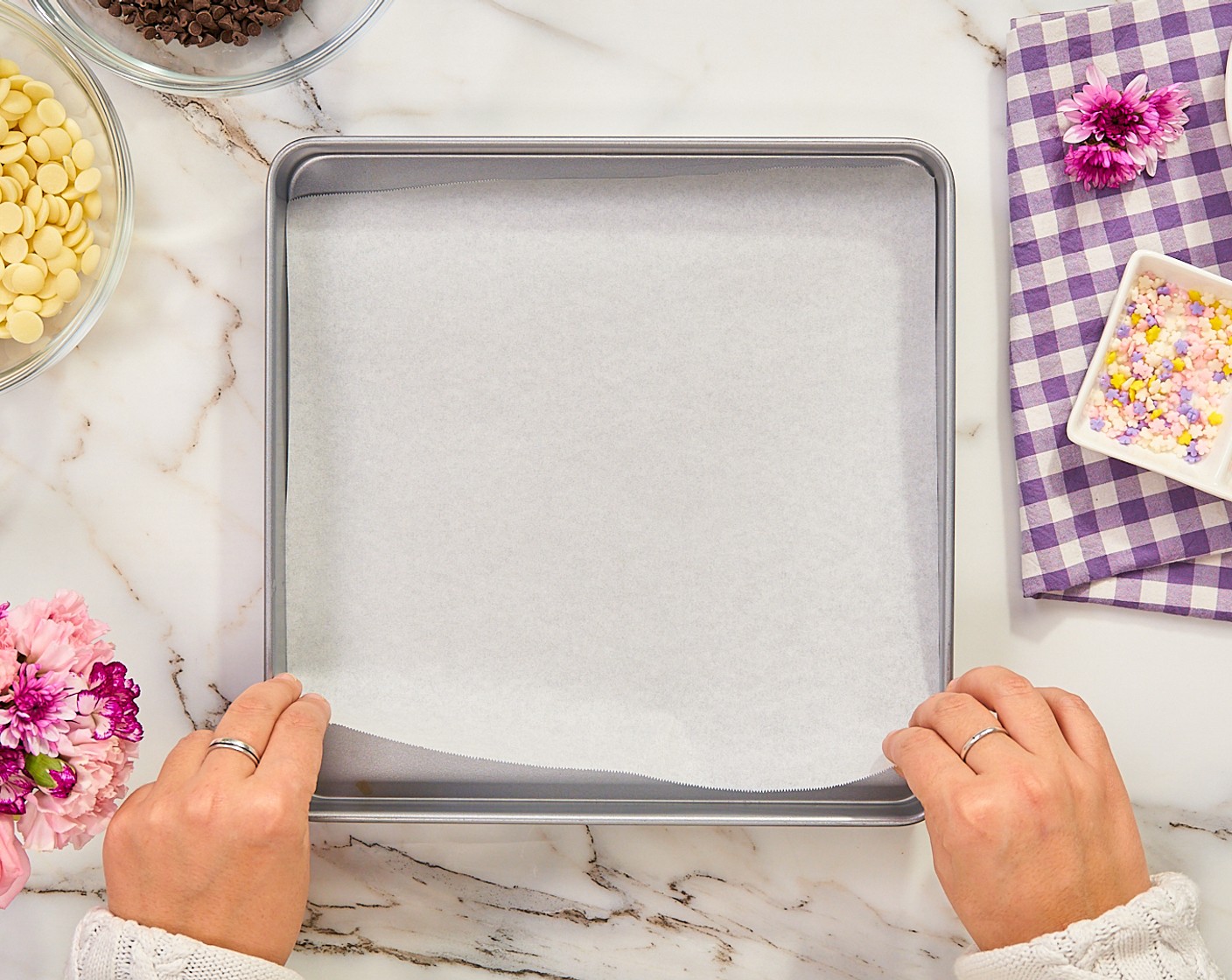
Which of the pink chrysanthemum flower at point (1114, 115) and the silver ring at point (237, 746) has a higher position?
the pink chrysanthemum flower at point (1114, 115)

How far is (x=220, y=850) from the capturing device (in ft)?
1.64

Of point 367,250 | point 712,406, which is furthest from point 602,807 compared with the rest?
point 367,250

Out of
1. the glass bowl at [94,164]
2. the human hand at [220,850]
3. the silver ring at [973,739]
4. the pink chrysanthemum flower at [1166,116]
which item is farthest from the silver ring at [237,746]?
the pink chrysanthemum flower at [1166,116]

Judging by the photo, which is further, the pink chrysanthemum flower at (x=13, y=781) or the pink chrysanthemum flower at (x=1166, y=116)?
the pink chrysanthemum flower at (x=1166, y=116)

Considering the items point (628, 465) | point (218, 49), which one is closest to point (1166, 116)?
point (628, 465)

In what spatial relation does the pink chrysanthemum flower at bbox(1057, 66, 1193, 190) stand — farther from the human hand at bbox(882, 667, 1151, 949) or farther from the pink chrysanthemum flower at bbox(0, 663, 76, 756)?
the pink chrysanthemum flower at bbox(0, 663, 76, 756)

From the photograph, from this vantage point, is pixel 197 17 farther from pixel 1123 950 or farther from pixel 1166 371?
pixel 1123 950

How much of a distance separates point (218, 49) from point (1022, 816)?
0.66 m

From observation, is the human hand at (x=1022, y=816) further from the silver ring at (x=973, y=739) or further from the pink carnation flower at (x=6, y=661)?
the pink carnation flower at (x=6, y=661)

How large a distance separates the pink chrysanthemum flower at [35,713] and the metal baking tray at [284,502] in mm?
131

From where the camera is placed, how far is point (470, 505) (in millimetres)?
612

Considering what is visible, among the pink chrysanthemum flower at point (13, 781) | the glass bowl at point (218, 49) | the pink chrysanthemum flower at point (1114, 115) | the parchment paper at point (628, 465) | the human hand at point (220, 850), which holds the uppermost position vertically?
the glass bowl at point (218, 49)

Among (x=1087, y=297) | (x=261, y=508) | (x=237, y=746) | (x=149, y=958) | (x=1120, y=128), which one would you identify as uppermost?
(x=1120, y=128)

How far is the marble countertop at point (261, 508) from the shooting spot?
0.63 meters
